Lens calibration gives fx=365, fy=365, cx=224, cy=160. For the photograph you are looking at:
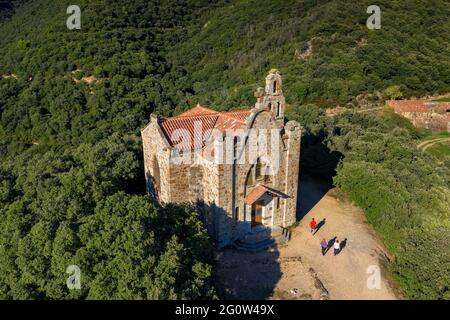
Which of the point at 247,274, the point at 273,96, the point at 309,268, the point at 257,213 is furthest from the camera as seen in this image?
the point at 257,213

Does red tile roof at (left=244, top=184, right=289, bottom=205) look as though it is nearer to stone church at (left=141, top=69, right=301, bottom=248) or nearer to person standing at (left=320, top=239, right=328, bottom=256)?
stone church at (left=141, top=69, right=301, bottom=248)

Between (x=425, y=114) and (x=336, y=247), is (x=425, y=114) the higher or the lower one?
the higher one

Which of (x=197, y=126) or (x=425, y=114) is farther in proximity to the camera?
(x=425, y=114)

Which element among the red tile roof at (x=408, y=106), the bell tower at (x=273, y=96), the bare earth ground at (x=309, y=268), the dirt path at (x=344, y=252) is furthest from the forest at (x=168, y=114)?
the bell tower at (x=273, y=96)

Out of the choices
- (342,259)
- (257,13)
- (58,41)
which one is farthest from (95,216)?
(257,13)

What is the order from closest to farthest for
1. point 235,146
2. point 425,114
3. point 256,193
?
point 235,146 → point 256,193 → point 425,114

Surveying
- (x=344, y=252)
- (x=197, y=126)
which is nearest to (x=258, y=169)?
(x=197, y=126)

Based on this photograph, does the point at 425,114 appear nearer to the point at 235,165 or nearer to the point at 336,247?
the point at 336,247
